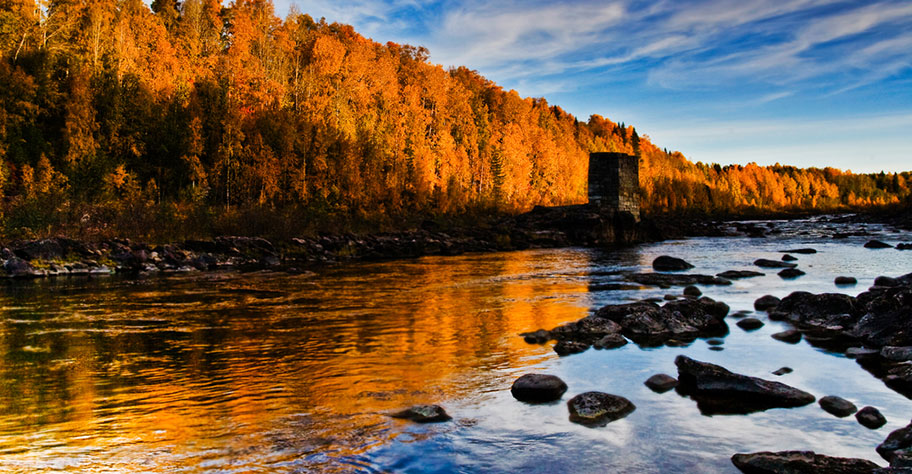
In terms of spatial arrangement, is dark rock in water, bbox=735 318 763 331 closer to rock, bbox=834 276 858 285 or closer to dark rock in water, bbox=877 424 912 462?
dark rock in water, bbox=877 424 912 462

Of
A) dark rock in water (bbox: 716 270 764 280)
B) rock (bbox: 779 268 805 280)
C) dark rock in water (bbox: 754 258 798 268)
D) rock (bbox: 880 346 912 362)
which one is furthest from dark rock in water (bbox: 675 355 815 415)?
dark rock in water (bbox: 754 258 798 268)

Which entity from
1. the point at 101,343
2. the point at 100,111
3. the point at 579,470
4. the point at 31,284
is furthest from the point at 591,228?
the point at 579,470

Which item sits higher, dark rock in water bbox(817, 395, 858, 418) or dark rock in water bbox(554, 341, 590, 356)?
dark rock in water bbox(554, 341, 590, 356)

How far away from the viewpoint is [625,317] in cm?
993

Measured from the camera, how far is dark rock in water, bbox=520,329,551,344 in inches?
358

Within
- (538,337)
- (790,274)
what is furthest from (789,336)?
(790,274)

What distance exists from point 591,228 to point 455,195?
507 inches

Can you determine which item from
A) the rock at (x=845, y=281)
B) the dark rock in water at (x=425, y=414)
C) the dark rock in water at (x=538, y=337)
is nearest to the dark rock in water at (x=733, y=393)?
the dark rock in water at (x=425, y=414)

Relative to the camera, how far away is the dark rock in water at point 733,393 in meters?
5.84

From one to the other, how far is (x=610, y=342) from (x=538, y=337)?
3.54ft

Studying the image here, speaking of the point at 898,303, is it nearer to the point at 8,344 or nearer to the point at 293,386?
the point at 293,386

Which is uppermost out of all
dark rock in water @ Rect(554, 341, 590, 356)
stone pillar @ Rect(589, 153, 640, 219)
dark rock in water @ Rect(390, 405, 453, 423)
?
stone pillar @ Rect(589, 153, 640, 219)

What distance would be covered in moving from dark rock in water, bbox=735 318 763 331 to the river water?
0.62 feet

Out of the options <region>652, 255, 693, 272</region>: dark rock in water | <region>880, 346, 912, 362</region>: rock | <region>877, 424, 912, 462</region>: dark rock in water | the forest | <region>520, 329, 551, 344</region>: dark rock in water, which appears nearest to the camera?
<region>877, 424, 912, 462</region>: dark rock in water
